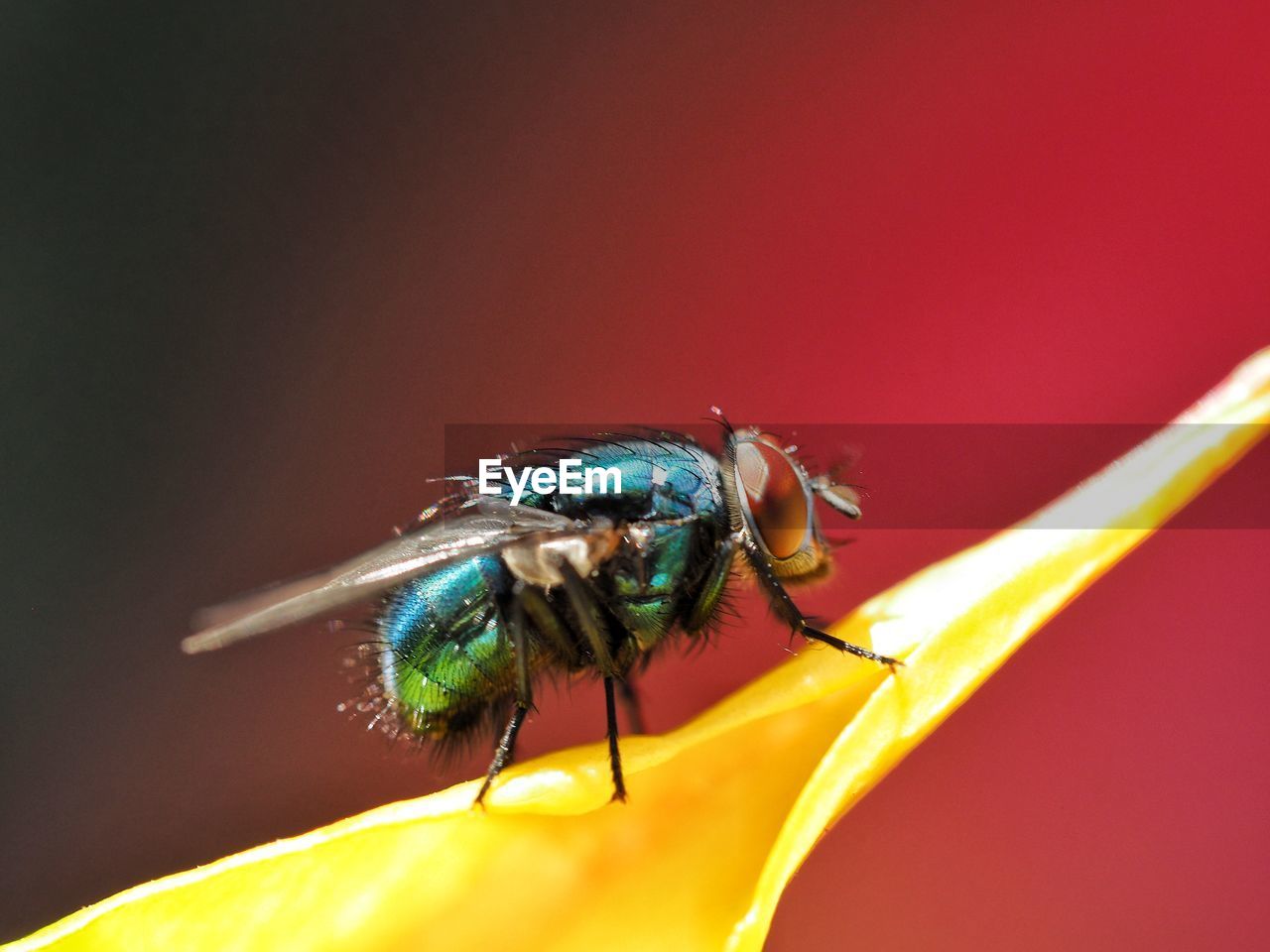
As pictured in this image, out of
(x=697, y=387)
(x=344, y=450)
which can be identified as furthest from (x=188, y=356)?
(x=697, y=387)

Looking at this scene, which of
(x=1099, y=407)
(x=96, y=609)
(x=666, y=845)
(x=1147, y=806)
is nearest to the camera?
(x=666, y=845)

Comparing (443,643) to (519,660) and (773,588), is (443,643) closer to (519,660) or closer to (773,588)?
(519,660)

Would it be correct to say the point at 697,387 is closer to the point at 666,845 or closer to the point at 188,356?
the point at 188,356

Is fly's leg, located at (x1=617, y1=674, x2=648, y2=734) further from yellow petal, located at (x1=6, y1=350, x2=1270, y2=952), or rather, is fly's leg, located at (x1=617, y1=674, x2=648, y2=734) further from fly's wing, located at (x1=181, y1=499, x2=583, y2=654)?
yellow petal, located at (x1=6, y1=350, x2=1270, y2=952)

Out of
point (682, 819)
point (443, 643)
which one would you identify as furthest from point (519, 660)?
point (682, 819)

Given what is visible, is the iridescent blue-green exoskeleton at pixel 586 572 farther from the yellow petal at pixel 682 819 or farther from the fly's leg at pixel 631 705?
the yellow petal at pixel 682 819

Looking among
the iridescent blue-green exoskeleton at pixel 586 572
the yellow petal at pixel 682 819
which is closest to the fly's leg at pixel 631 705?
the iridescent blue-green exoskeleton at pixel 586 572
